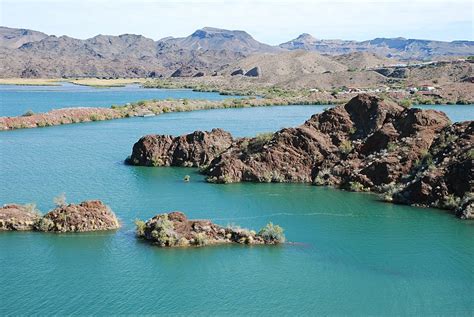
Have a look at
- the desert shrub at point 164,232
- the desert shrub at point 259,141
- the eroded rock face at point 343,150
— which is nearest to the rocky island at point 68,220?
the desert shrub at point 164,232

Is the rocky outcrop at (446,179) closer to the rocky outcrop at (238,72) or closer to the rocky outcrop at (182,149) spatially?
the rocky outcrop at (182,149)

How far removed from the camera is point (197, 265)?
2486 centimetres

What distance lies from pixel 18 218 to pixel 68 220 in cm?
246

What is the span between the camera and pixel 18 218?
29344 millimetres

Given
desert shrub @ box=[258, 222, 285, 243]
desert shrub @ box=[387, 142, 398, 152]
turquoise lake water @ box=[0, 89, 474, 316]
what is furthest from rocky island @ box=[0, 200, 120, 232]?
desert shrub @ box=[387, 142, 398, 152]

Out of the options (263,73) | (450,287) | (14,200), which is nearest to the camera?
(450,287)

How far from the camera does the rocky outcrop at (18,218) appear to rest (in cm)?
2902

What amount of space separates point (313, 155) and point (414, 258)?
623 inches

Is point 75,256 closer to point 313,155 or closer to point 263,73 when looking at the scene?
point 313,155

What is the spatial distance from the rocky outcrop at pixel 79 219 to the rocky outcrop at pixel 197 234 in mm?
2124

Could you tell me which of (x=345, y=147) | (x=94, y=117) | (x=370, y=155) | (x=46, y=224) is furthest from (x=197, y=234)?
(x=94, y=117)

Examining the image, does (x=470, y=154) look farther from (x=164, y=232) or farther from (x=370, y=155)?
(x=164, y=232)

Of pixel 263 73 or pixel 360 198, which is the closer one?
pixel 360 198

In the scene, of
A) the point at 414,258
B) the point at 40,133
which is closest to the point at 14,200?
the point at 414,258
